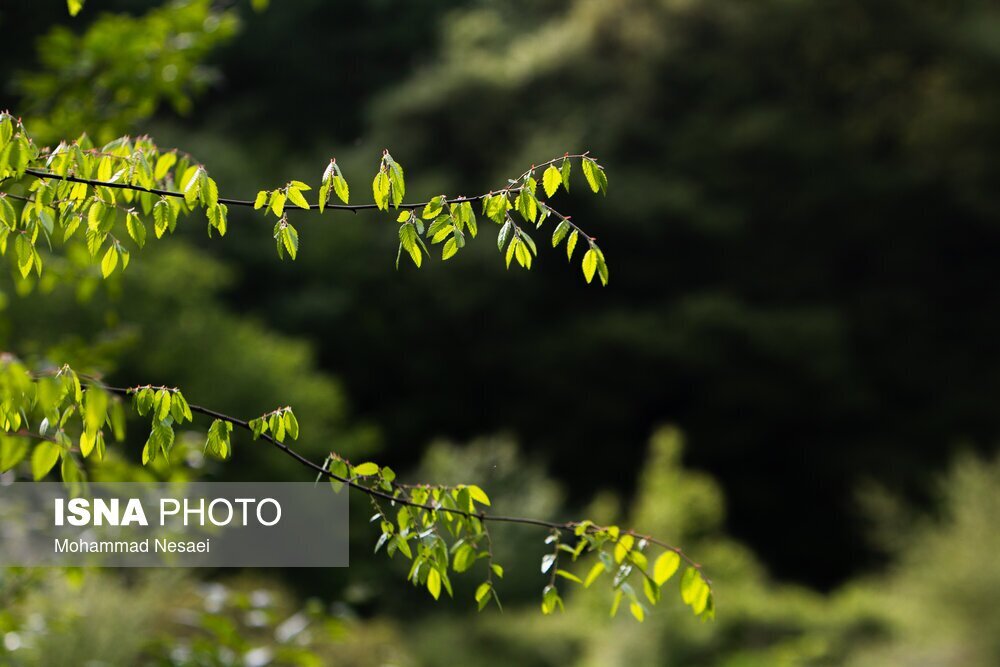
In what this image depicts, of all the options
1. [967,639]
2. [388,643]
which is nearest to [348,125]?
[388,643]

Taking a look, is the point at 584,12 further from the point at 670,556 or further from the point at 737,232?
the point at 670,556

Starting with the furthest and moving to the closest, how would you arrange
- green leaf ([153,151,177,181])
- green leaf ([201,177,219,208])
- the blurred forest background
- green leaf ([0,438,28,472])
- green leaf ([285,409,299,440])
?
the blurred forest background < green leaf ([153,151,177,181]) < green leaf ([285,409,299,440]) < green leaf ([201,177,219,208]) < green leaf ([0,438,28,472])

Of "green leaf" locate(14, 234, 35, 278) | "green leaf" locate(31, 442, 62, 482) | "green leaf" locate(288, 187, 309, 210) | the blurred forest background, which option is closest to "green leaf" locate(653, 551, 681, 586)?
"green leaf" locate(288, 187, 309, 210)

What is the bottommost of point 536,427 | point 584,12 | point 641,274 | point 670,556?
point 670,556

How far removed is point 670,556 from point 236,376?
7903 millimetres

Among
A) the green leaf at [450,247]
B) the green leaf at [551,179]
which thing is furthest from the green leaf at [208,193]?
the green leaf at [551,179]

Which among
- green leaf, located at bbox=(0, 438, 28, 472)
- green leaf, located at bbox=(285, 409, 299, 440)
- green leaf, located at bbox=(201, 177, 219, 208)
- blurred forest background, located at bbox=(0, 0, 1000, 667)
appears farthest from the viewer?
blurred forest background, located at bbox=(0, 0, 1000, 667)

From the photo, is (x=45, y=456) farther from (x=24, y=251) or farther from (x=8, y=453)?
(x=24, y=251)

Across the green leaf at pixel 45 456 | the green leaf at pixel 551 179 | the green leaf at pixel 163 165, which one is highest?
the green leaf at pixel 163 165

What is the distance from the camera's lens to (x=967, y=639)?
6.66 metres

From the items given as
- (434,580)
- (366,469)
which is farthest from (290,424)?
(434,580)

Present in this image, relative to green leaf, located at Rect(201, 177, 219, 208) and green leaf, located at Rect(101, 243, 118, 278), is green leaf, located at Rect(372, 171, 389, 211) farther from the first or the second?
green leaf, located at Rect(101, 243, 118, 278)

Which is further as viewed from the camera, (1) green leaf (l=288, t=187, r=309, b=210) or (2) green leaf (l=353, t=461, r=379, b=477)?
(2) green leaf (l=353, t=461, r=379, b=477)

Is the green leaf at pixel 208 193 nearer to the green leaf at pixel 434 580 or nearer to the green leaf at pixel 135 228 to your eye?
the green leaf at pixel 135 228
